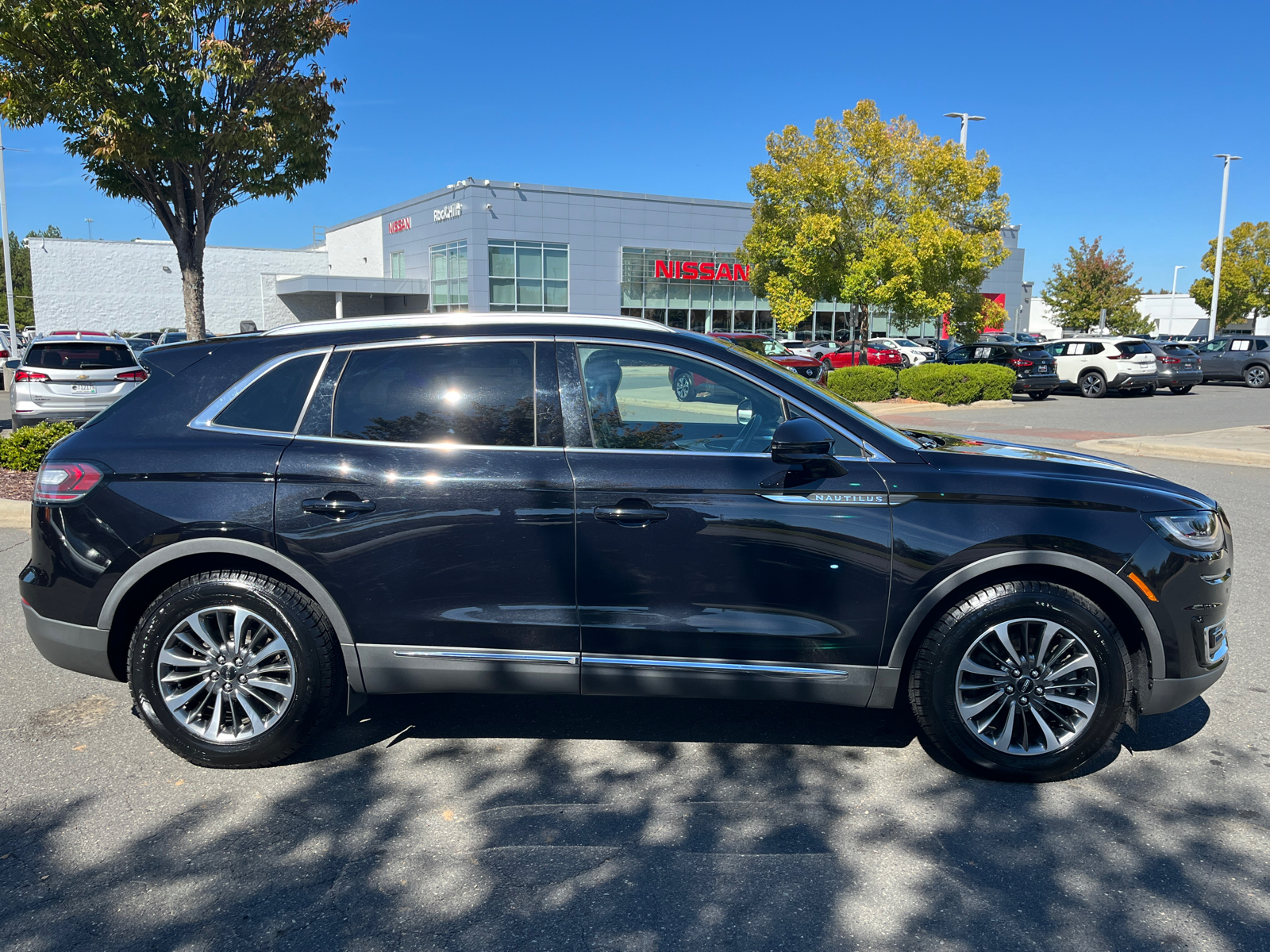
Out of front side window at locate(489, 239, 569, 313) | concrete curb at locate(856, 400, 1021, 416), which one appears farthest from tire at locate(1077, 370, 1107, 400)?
front side window at locate(489, 239, 569, 313)

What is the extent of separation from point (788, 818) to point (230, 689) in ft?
7.44

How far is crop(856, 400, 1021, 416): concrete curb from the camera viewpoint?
72.7 feet

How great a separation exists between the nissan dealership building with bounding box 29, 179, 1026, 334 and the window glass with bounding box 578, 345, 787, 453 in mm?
41261

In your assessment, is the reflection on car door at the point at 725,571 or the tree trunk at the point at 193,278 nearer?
the reflection on car door at the point at 725,571

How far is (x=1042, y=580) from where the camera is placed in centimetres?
365

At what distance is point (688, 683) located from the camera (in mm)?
3637

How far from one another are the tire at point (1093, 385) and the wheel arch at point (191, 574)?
2681cm

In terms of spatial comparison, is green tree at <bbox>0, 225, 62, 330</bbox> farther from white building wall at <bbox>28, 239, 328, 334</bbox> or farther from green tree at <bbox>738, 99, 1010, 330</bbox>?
green tree at <bbox>738, 99, 1010, 330</bbox>

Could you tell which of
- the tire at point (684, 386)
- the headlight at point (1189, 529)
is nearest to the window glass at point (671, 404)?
the tire at point (684, 386)

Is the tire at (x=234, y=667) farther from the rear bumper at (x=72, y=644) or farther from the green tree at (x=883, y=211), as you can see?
the green tree at (x=883, y=211)

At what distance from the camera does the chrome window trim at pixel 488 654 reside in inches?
144

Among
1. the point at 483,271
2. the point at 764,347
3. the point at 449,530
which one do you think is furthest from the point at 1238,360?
the point at 449,530

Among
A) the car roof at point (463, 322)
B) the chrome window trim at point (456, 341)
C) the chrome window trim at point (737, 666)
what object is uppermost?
A: the car roof at point (463, 322)

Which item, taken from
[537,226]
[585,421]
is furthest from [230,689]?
[537,226]
